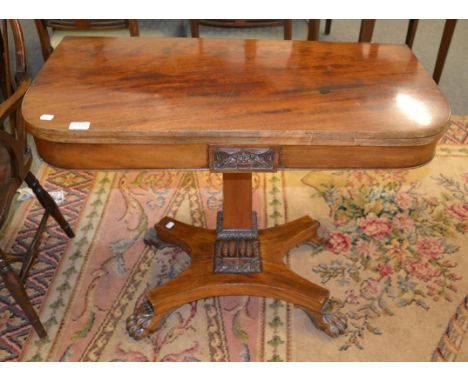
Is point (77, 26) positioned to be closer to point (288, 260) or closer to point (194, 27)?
point (194, 27)

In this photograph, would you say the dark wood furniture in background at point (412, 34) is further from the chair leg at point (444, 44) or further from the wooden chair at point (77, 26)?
the wooden chair at point (77, 26)

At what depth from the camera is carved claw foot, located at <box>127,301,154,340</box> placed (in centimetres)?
165

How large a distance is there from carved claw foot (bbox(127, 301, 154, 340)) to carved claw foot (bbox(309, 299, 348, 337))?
583 millimetres

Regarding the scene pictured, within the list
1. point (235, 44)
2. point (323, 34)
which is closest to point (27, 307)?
point (235, 44)

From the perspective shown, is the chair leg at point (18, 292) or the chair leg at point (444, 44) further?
the chair leg at point (444, 44)

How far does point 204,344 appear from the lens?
166cm

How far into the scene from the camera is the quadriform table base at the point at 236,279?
5.43ft

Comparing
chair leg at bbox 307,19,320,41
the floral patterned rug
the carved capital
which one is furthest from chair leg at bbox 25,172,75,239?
chair leg at bbox 307,19,320,41

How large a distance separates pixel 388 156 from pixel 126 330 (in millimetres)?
1096

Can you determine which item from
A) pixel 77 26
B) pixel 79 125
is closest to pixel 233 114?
pixel 79 125

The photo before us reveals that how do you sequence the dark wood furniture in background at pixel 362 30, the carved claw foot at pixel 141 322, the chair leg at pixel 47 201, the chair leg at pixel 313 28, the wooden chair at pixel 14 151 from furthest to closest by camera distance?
1. the chair leg at pixel 313 28
2. the dark wood furniture in background at pixel 362 30
3. the chair leg at pixel 47 201
4. the carved claw foot at pixel 141 322
5. the wooden chair at pixel 14 151

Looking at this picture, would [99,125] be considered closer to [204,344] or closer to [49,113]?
[49,113]

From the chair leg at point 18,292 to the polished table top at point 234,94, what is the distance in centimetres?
57

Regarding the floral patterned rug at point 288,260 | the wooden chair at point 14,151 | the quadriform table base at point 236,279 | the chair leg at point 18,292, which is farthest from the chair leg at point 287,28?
the chair leg at point 18,292
